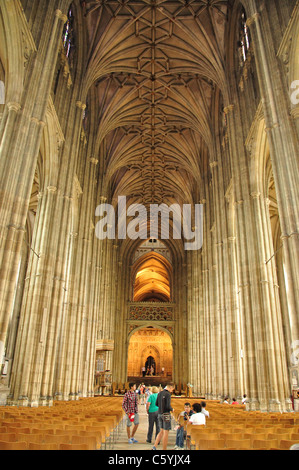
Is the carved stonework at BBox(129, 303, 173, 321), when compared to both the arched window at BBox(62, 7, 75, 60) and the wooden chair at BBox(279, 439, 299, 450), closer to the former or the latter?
the arched window at BBox(62, 7, 75, 60)

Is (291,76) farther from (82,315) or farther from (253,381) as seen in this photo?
(82,315)

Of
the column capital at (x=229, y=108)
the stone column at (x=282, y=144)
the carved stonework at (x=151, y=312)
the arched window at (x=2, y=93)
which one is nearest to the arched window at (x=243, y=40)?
the column capital at (x=229, y=108)

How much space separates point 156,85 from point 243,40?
8.24 m

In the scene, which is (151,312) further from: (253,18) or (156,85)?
(253,18)

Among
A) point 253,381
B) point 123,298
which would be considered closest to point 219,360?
point 253,381

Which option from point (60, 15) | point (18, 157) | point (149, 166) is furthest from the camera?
point (149, 166)

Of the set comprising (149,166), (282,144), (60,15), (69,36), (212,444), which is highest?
(149,166)

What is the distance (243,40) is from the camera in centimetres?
1772

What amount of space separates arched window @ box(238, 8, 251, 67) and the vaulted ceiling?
160 cm

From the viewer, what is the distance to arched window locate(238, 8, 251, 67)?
673 inches

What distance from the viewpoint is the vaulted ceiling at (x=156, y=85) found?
1962cm

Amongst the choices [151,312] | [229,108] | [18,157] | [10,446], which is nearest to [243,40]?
[229,108]

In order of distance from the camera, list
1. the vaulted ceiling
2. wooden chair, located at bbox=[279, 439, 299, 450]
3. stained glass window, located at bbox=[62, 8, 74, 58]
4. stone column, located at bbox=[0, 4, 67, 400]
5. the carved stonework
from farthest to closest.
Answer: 1. the carved stonework
2. the vaulted ceiling
3. stained glass window, located at bbox=[62, 8, 74, 58]
4. stone column, located at bbox=[0, 4, 67, 400]
5. wooden chair, located at bbox=[279, 439, 299, 450]

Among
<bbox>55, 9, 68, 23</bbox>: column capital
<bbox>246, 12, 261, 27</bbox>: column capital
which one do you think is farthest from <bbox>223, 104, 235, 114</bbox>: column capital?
<bbox>55, 9, 68, 23</bbox>: column capital
